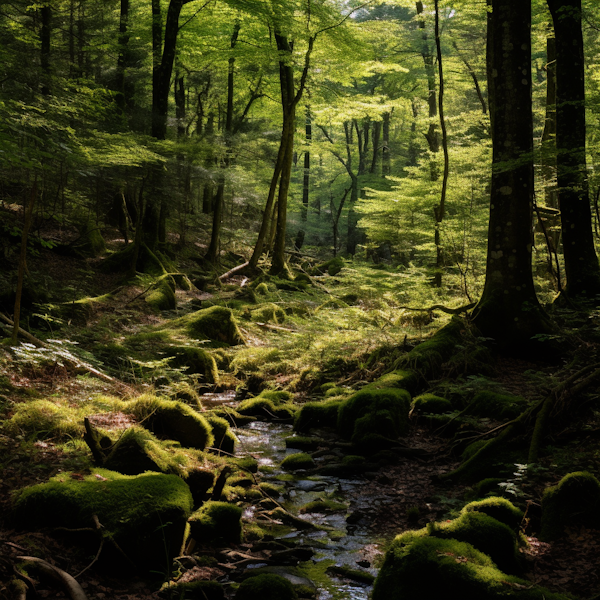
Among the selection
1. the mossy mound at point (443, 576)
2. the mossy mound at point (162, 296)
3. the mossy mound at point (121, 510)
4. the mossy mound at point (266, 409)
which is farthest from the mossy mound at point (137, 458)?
the mossy mound at point (162, 296)

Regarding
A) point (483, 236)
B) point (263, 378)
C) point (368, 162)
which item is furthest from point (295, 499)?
point (368, 162)

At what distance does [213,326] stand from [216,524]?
6872mm

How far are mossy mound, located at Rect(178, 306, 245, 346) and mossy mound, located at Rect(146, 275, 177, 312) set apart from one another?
161 centimetres

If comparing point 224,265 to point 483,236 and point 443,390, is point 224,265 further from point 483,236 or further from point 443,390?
point 443,390

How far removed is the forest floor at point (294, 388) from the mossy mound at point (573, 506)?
8cm

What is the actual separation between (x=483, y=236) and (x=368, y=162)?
27673 millimetres

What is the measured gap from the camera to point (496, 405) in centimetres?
Answer: 600

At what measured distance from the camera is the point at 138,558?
3457 mm

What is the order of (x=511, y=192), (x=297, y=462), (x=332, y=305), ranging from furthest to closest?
(x=332, y=305) < (x=511, y=192) < (x=297, y=462)

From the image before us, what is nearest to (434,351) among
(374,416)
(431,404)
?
(431,404)

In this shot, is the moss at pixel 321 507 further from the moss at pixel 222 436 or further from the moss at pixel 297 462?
the moss at pixel 222 436

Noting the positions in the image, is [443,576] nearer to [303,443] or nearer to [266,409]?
[303,443]

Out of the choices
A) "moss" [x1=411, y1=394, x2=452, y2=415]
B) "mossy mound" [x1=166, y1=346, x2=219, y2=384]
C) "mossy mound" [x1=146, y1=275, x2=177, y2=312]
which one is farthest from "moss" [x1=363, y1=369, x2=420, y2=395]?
"mossy mound" [x1=146, y1=275, x2=177, y2=312]

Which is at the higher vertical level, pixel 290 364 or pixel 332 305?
pixel 332 305
